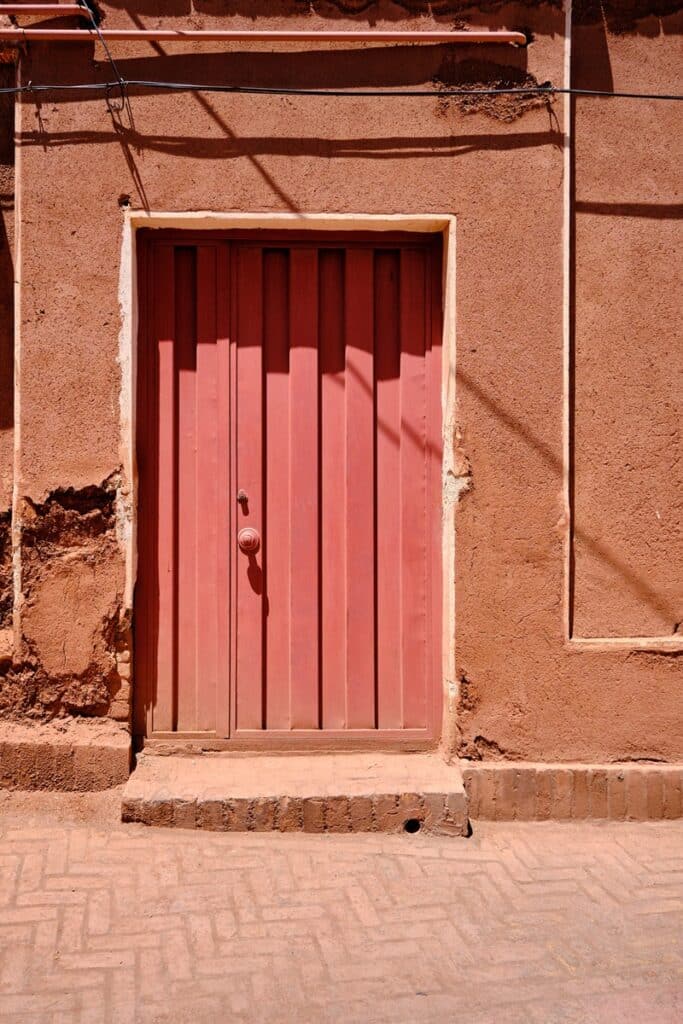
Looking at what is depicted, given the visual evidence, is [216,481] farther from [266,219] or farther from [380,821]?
[380,821]

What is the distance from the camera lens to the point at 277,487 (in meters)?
4.43

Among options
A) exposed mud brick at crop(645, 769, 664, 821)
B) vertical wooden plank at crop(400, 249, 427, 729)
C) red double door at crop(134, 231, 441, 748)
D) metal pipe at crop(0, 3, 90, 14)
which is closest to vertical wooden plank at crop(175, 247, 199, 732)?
red double door at crop(134, 231, 441, 748)

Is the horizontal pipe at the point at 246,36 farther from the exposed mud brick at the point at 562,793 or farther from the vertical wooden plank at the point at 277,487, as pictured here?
the exposed mud brick at the point at 562,793

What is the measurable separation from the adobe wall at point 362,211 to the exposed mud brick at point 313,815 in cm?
75

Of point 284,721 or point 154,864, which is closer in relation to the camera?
point 154,864

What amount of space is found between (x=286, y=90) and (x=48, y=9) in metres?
1.16

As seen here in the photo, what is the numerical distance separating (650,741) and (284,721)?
5.99 feet

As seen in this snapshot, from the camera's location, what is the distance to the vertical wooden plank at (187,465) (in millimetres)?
4406

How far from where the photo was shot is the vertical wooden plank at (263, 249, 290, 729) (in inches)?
174

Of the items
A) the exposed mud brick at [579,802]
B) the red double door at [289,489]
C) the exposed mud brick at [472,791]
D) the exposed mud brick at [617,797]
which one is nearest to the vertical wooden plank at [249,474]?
the red double door at [289,489]

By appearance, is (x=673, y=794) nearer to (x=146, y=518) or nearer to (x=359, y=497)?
(x=359, y=497)

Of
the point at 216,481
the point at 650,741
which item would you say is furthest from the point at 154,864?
the point at 650,741

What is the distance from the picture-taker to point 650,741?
167 inches

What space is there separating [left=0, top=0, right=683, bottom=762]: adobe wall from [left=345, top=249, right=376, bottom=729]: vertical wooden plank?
0.48 m
